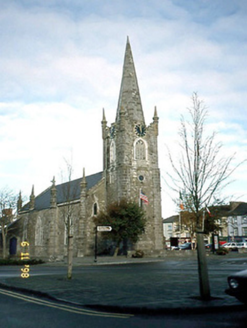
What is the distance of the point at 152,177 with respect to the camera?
45.7 m

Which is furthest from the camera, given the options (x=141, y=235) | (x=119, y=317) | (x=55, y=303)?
(x=141, y=235)

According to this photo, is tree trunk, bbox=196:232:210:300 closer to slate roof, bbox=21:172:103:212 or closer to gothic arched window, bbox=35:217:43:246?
slate roof, bbox=21:172:103:212

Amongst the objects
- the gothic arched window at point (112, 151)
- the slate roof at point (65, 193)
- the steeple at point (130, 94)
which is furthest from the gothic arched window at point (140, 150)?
the slate roof at point (65, 193)

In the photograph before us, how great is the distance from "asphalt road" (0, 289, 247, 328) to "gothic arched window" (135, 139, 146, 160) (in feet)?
126

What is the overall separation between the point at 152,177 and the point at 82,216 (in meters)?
10.5

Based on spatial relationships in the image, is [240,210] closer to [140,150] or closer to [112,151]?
[140,150]

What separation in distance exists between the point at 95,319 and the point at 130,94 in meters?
43.1

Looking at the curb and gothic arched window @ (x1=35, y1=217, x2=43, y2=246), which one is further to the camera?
gothic arched window @ (x1=35, y1=217, x2=43, y2=246)

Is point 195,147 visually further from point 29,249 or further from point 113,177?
point 29,249

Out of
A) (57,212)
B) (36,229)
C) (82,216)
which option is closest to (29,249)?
(36,229)

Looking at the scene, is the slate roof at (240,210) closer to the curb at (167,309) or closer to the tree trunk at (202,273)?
the tree trunk at (202,273)

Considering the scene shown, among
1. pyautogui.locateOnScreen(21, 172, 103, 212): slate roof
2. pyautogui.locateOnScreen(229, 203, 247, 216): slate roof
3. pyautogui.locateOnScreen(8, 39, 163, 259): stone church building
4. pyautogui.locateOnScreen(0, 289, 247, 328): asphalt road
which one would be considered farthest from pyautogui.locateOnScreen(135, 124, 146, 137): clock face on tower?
pyautogui.locateOnScreen(0, 289, 247, 328): asphalt road

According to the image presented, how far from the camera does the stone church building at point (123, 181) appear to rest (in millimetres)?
43062

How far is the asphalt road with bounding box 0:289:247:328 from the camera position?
5.75m
